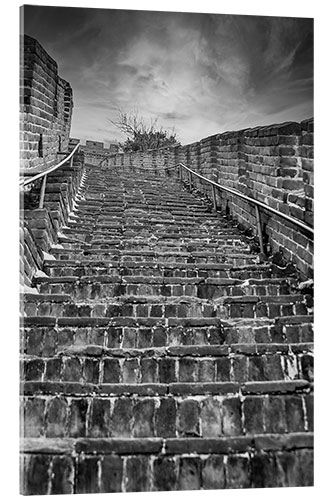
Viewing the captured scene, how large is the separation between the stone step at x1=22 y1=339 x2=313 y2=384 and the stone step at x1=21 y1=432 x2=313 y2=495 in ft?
0.78

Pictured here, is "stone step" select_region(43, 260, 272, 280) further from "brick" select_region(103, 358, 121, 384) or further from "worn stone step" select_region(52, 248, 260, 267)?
"brick" select_region(103, 358, 121, 384)

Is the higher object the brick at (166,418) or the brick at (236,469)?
the brick at (166,418)

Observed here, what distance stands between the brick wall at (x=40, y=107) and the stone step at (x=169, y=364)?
3.74ft

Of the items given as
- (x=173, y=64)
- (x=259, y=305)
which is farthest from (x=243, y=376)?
(x=173, y=64)

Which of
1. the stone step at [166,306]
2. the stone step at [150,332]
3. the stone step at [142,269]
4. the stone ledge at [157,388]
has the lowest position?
the stone ledge at [157,388]

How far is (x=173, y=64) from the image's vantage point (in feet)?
7.54

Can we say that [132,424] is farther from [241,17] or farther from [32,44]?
[241,17]

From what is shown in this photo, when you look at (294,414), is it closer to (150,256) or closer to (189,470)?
(189,470)

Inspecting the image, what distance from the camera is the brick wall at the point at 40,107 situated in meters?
2.28

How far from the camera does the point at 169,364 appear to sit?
5.51 feet

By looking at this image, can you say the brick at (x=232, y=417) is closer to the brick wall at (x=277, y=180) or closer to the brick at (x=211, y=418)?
the brick at (x=211, y=418)

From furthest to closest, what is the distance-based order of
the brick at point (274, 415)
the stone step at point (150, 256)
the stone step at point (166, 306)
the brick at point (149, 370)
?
the stone step at point (150, 256) → the stone step at point (166, 306) → the brick at point (149, 370) → the brick at point (274, 415)

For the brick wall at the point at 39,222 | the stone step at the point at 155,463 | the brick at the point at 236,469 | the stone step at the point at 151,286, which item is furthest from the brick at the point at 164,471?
the brick wall at the point at 39,222
